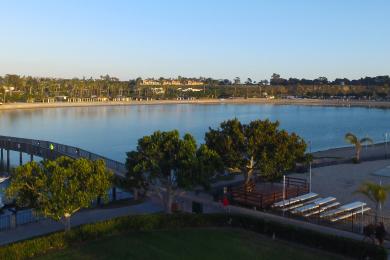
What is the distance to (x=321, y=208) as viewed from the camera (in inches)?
882

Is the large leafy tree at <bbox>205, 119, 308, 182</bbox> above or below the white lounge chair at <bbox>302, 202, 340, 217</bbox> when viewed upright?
above

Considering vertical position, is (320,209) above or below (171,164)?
below

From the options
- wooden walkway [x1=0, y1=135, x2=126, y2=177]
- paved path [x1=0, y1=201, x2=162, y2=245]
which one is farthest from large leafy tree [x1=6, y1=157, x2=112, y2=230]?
wooden walkway [x1=0, y1=135, x2=126, y2=177]

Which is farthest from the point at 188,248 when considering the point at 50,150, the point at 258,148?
the point at 50,150

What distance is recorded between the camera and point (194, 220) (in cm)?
1967

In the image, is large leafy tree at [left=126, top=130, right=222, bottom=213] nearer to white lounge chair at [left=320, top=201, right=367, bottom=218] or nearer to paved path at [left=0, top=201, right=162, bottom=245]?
paved path at [left=0, top=201, right=162, bottom=245]

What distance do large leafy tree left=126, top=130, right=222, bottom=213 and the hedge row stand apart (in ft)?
5.79

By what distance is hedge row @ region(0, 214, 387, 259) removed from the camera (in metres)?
15.9

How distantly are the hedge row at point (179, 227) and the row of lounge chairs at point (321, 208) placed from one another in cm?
359

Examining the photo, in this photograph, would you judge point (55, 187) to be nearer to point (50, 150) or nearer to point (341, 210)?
point (341, 210)

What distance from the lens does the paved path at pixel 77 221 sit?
1978 centimetres

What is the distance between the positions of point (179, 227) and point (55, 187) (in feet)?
16.3

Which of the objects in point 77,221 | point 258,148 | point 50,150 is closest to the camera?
point 77,221

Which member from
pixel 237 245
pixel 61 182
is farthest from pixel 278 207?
pixel 61 182
